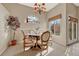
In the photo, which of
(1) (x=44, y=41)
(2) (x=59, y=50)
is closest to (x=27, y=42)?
(1) (x=44, y=41)

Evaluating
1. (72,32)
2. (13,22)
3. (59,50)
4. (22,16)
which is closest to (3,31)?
(13,22)

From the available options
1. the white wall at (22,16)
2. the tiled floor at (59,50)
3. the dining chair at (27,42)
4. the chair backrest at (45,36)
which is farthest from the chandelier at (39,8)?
the tiled floor at (59,50)

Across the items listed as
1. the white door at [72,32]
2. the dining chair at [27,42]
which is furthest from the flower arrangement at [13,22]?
the white door at [72,32]

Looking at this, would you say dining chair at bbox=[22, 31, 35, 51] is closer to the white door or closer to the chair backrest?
the chair backrest

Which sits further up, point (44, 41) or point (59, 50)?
point (44, 41)

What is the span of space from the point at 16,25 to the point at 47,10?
0.57 m

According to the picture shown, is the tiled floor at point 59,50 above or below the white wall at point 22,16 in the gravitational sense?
below

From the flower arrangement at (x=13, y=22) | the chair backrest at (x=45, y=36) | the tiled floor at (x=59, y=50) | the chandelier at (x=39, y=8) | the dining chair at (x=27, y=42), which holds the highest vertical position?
the chandelier at (x=39, y=8)

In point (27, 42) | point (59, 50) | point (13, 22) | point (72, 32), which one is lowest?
point (59, 50)

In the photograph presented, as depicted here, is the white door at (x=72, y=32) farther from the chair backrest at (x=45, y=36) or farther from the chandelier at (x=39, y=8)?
the chandelier at (x=39, y=8)

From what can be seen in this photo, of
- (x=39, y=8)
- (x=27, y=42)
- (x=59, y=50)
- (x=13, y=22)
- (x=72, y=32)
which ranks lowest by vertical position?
(x=59, y=50)

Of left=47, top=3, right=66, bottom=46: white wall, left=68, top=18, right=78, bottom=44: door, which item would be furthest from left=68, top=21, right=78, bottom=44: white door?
left=47, top=3, right=66, bottom=46: white wall

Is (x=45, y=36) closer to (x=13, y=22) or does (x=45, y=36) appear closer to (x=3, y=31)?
(x=13, y=22)

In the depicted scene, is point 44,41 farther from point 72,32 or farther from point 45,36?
point 72,32
